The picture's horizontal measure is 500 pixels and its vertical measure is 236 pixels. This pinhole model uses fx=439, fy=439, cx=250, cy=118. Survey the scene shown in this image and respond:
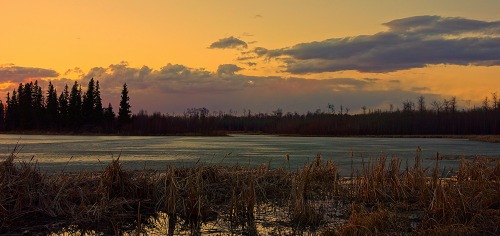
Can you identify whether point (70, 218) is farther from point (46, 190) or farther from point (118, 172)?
point (118, 172)

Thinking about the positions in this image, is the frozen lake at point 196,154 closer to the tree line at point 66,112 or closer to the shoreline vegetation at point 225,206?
the shoreline vegetation at point 225,206

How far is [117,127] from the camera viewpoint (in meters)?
82.6

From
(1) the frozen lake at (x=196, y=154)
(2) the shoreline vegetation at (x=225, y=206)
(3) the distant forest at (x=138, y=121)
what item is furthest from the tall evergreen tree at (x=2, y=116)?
(2) the shoreline vegetation at (x=225, y=206)

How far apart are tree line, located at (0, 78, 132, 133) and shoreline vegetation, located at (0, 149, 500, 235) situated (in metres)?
74.7

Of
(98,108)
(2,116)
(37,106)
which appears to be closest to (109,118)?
(98,108)

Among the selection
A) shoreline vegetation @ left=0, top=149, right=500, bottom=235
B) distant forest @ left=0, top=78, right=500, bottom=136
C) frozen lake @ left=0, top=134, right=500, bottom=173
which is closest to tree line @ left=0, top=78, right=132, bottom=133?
distant forest @ left=0, top=78, right=500, bottom=136

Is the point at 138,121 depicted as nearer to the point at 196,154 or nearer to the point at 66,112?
the point at 66,112

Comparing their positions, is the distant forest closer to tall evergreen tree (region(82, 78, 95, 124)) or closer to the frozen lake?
tall evergreen tree (region(82, 78, 95, 124))

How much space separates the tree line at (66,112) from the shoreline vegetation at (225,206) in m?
74.7

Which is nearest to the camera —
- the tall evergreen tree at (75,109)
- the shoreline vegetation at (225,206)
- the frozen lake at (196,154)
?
the shoreline vegetation at (225,206)

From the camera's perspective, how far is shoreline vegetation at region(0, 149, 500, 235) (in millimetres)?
7941

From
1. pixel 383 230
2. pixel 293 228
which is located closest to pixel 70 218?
pixel 293 228

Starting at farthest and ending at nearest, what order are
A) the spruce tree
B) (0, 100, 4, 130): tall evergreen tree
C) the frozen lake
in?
the spruce tree
(0, 100, 4, 130): tall evergreen tree
the frozen lake

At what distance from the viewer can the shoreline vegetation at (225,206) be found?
794cm
